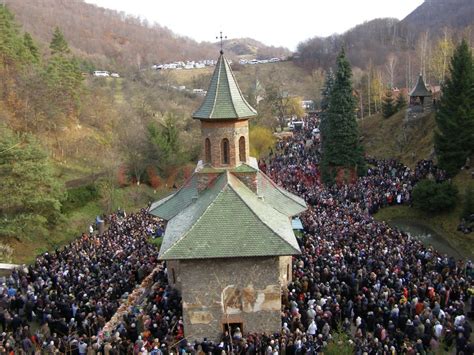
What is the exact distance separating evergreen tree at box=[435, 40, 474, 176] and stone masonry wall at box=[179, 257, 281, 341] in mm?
20999

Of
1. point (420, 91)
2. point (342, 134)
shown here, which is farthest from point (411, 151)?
point (342, 134)

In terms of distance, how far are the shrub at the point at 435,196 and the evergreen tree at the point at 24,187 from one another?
23.1m

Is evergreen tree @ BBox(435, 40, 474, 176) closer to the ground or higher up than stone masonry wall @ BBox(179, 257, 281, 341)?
higher up

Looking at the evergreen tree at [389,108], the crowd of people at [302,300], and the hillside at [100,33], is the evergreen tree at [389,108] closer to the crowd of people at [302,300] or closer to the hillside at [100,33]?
the crowd of people at [302,300]

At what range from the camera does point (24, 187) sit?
30.5m

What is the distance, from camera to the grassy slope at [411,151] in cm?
3106

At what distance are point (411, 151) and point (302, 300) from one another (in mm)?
28611

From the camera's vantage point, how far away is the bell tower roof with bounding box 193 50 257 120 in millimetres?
21469

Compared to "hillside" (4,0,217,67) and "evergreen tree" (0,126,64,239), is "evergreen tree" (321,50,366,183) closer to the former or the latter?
"evergreen tree" (0,126,64,239)

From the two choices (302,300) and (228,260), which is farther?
(302,300)

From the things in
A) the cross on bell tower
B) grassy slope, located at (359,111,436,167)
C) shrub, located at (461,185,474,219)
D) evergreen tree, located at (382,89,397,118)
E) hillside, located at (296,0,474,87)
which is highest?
hillside, located at (296,0,474,87)

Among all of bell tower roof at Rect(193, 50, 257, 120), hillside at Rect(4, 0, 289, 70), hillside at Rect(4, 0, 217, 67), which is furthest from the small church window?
hillside at Rect(4, 0, 217, 67)

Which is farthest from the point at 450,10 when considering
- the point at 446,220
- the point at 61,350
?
the point at 61,350

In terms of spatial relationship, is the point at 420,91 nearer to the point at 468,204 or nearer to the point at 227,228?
the point at 468,204
